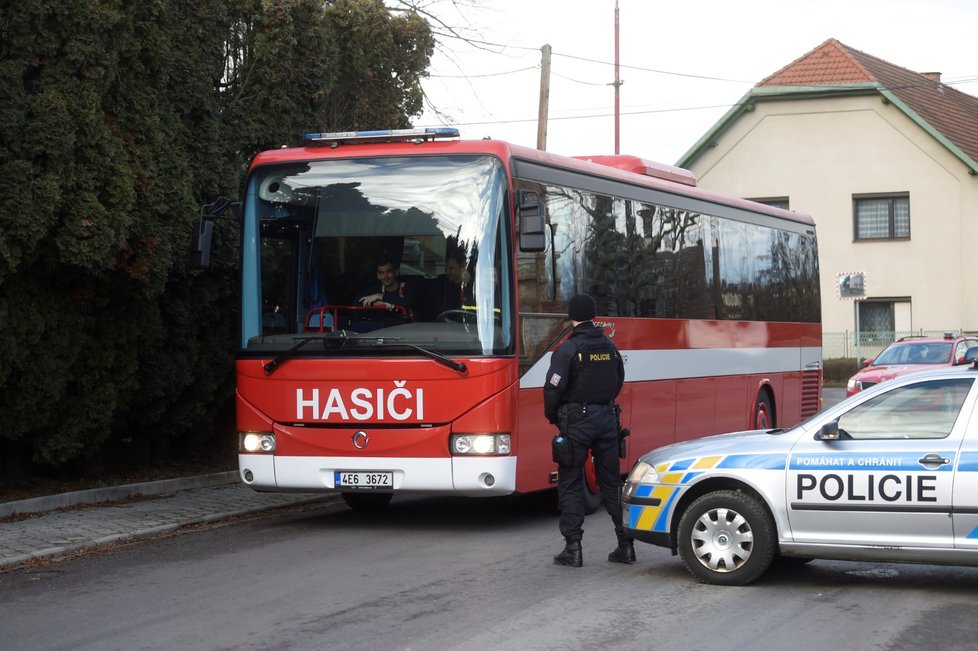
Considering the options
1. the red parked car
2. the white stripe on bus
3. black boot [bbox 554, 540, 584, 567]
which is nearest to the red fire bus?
the white stripe on bus

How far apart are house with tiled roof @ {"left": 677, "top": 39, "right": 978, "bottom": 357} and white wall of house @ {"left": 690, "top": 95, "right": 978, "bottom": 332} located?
0.11 ft

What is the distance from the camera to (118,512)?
517 inches

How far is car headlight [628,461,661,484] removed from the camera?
927 cm

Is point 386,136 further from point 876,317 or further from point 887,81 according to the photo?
point 887,81

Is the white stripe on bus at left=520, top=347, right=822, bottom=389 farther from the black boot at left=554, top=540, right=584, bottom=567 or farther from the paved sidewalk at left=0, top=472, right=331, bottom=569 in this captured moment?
the paved sidewalk at left=0, top=472, right=331, bottom=569

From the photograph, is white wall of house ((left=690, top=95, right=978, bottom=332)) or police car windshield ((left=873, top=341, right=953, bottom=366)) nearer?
police car windshield ((left=873, top=341, right=953, bottom=366))

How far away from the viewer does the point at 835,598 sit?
28.1 feet

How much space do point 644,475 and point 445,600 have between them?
1687 millimetres

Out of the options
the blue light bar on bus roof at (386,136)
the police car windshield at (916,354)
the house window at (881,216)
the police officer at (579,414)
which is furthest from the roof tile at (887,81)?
the police officer at (579,414)

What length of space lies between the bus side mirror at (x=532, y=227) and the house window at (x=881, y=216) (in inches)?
1361

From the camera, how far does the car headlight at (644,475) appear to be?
9266 millimetres

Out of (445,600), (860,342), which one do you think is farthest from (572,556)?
(860,342)

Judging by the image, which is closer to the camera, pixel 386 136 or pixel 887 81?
pixel 386 136

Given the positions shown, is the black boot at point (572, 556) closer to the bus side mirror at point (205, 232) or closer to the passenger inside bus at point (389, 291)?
the passenger inside bus at point (389, 291)
